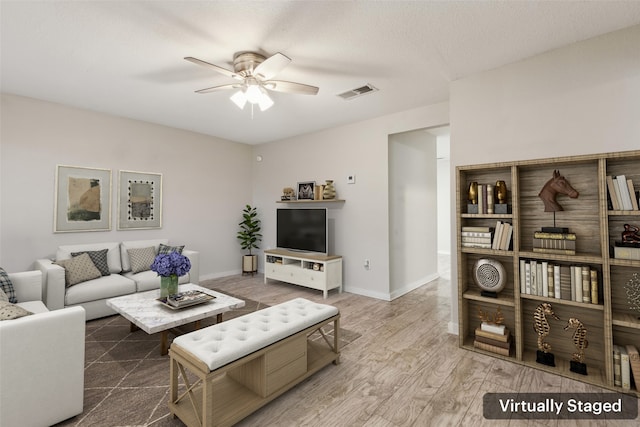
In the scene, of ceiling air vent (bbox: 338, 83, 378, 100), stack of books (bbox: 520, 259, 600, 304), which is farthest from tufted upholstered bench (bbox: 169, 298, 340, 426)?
ceiling air vent (bbox: 338, 83, 378, 100)

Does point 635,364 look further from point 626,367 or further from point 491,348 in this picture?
point 491,348

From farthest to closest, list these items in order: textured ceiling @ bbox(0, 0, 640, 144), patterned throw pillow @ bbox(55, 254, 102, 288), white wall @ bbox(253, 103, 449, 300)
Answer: white wall @ bbox(253, 103, 449, 300), patterned throw pillow @ bbox(55, 254, 102, 288), textured ceiling @ bbox(0, 0, 640, 144)

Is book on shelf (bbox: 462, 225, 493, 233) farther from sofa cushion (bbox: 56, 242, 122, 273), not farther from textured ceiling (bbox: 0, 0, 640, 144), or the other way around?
sofa cushion (bbox: 56, 242, 122, 273)

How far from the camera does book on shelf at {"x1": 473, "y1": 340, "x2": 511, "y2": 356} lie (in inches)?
102

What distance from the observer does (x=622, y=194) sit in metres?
2.14

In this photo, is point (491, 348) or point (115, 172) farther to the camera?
point (115, 172)

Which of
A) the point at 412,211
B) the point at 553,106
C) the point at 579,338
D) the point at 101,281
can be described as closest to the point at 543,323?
the point at 579,338

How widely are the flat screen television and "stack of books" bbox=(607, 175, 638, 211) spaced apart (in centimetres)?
322

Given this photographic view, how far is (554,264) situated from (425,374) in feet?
4.65

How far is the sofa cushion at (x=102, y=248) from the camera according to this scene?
3.68 meters

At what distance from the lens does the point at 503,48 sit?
2492 mm

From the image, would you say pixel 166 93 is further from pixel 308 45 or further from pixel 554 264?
pixel 554 264

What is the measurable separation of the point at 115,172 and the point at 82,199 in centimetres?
57
